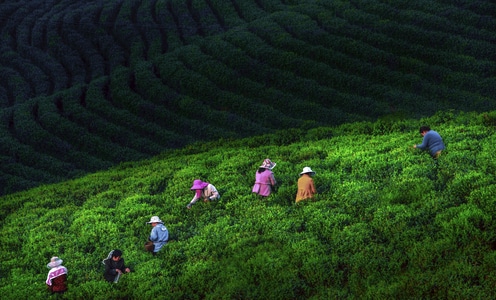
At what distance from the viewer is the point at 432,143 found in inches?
639

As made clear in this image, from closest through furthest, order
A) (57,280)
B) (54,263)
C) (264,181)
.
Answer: (57,280) < (54,263) < (264,181)

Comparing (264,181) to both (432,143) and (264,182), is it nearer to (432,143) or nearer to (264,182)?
(264,182)

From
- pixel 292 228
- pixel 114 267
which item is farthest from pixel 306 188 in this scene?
pixel 114 267

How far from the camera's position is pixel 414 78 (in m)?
25.9

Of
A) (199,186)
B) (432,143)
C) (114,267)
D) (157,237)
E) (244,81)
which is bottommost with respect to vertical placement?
(114,267)

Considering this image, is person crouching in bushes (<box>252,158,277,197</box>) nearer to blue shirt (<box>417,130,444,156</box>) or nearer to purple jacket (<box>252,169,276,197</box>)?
purple jacket (<box>252,169,276,197</box>)

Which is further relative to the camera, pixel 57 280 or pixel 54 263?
pixel 54 263

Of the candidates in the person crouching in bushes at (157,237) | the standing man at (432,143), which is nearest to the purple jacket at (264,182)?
the person crouching in bushes at (157,237)

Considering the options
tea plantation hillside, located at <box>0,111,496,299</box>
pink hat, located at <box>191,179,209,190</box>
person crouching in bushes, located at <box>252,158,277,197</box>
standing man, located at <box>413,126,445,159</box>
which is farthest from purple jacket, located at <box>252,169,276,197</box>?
standing man, located at <box>413,126,445,159</box>

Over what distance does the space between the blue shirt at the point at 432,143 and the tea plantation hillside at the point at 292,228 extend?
0.84ft

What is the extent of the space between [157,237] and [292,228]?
3.55m

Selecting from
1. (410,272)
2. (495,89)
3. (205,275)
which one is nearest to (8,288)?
(205,275)

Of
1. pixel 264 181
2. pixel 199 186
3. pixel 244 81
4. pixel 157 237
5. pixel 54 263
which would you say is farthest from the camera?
pixel 244 81

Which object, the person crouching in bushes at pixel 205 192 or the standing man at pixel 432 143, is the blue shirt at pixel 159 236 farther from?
the standing man at pixel 432 143
